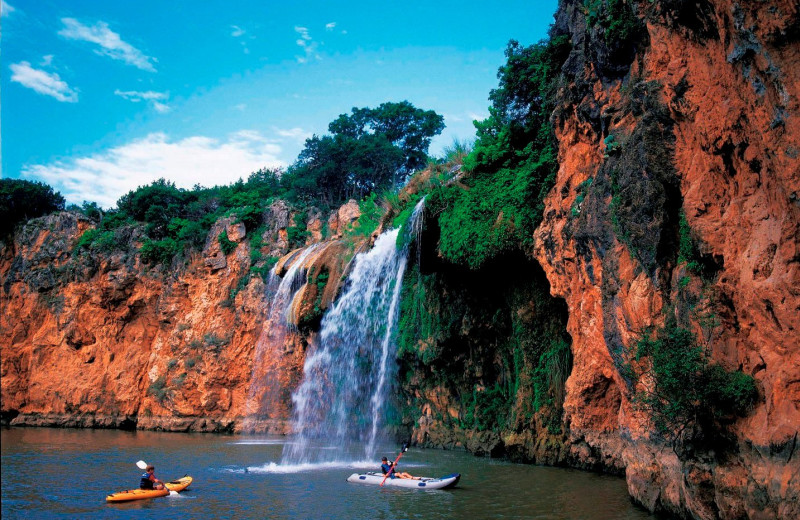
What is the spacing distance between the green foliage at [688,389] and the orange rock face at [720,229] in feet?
0.67

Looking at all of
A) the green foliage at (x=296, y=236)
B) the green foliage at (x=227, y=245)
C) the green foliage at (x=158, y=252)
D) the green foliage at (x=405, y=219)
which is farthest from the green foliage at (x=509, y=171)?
the green foliage at (x=158, y=252)

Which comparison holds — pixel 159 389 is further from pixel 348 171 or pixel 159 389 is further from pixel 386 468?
pixel 386 468

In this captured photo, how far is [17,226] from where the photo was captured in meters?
38.5

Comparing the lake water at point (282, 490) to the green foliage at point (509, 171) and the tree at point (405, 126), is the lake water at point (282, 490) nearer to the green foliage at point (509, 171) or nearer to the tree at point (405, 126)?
the green foliage at point (509, 171)

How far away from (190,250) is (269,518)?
84.8 feet

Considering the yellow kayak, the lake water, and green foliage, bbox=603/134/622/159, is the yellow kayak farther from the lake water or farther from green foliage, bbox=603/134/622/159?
green foliage, bbox=603/134/622/159

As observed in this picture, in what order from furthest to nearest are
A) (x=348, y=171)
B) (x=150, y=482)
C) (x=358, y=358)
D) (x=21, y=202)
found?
(x=21, y=202) → (x=348, y=171) → (x=358, y=358) → (x=150, y=482)

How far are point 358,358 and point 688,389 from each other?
52.6ft

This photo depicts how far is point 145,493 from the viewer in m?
12.1

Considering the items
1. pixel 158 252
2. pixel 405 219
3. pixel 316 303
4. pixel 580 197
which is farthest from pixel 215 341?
pixel 580 197

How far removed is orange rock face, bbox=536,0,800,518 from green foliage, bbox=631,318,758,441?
205mm

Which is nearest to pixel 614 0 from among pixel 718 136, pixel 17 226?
pixel 718 136

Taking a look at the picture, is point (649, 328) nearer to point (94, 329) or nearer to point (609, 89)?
point (609, 89)

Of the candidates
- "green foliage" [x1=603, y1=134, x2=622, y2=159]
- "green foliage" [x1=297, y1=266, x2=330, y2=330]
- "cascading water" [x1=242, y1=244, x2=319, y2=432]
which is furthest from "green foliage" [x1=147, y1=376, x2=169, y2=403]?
"green foliage" [x1=603, y1=134, x2=622, y2=159]
